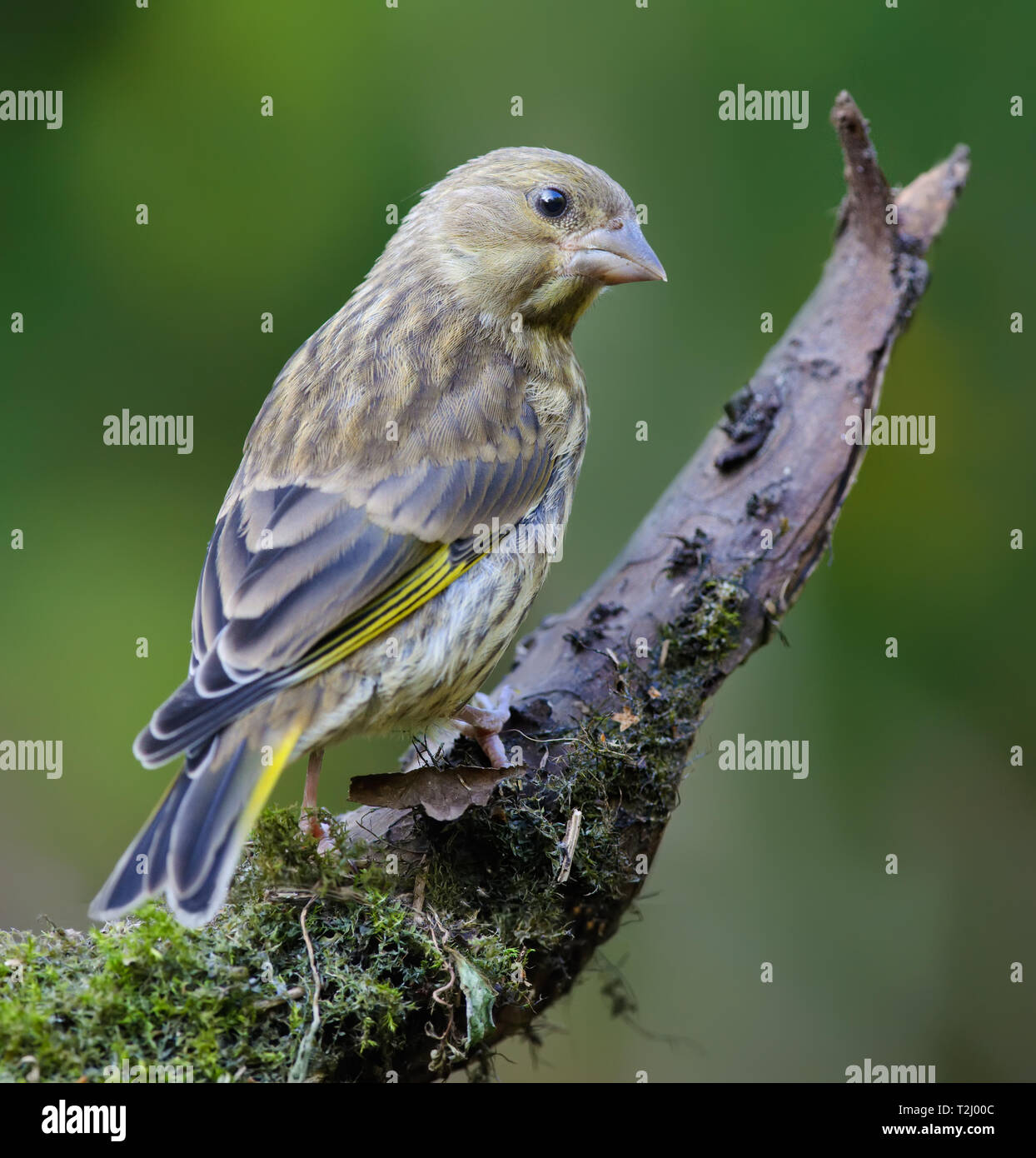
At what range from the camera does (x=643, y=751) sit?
3459 mm

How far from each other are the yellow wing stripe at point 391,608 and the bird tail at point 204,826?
0.63ft

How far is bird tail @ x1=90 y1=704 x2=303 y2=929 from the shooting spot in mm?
2510

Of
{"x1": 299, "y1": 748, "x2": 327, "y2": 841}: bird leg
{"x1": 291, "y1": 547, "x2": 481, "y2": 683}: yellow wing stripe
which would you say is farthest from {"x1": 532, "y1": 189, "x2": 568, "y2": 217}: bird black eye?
{"x1": 299, "y1": 748, "x2": 327, "y2": 841}: bird leg

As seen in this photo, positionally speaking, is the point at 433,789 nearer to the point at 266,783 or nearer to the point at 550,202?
the point at 266,783

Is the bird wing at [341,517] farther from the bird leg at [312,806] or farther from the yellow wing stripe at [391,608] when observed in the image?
the bird leg at [312,806]

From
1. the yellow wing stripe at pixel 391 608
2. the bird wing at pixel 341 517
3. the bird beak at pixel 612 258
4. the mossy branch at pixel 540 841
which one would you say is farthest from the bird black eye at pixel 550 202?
the yellow wing stripe at pixel 391 608

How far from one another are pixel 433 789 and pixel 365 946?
46cm

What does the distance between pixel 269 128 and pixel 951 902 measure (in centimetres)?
493

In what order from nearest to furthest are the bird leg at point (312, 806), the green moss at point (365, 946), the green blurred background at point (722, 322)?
the green moss at point (365, 946) → the bird leg at point (312, 806) → the green blurred background at point (722, 322)

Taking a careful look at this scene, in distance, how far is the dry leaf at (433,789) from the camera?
9.71ft

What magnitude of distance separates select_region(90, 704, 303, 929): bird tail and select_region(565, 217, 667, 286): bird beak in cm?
194

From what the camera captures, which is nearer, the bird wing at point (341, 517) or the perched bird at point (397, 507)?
the perched bird at point (397, 507)

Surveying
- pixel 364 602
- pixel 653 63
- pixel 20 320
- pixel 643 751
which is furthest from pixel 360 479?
pixel 653 63

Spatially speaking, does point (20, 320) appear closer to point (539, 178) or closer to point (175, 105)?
point (175, 105)
